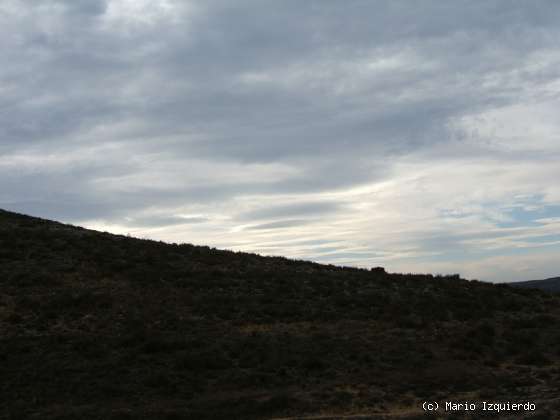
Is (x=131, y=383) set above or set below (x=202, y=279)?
below

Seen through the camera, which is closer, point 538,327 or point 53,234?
point 538,327

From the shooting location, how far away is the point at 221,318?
2208 centimetres

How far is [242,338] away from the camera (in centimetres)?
1931

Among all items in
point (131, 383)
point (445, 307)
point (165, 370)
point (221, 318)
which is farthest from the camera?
point (445, 307)

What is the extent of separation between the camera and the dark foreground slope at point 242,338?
1388 cm

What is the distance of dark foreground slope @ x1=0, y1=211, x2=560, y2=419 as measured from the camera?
45.5 feet

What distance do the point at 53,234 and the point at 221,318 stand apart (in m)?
17.2

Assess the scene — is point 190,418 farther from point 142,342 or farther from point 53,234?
point 53,234

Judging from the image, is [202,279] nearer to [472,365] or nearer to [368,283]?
[368,283]

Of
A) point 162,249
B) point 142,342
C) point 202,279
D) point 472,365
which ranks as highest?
point 162,249

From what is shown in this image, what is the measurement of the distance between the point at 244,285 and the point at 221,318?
5.73 meters

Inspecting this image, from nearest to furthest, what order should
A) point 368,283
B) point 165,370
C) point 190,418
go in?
point 190,418, point 165,370, point 368,283

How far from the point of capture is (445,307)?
26938 mm

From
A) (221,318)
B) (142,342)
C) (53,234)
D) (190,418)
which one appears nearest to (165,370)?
(142,342)
